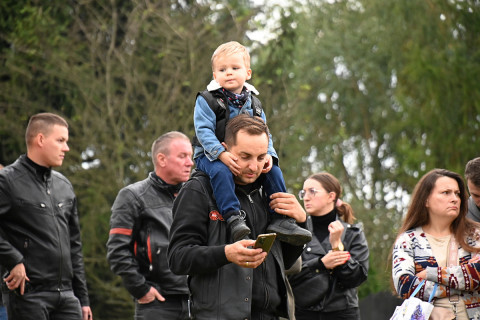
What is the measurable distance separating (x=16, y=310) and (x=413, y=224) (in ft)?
10.4

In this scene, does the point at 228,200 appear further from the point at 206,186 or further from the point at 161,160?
the point at 161,160

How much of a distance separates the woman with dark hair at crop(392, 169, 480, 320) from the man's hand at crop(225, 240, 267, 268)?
1795 mm

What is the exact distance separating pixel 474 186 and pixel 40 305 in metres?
3.56

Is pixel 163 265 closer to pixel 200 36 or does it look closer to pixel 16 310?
pixel 16 310

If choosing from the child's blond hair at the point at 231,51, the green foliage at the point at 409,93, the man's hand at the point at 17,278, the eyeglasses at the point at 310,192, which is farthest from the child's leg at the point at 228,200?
the green foliage at the point at 409,93

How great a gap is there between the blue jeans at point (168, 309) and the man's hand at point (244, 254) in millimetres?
2889

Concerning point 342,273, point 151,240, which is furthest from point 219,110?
point 342,273

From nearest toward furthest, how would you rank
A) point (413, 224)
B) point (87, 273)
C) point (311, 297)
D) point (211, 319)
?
point (211, 319), point (413, 224), point (311, 297), point (87, 273)

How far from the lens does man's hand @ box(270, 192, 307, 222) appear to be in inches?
180

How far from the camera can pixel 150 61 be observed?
1502 centimetres

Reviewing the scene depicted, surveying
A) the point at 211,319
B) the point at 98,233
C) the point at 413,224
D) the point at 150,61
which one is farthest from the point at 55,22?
the point at 211,319

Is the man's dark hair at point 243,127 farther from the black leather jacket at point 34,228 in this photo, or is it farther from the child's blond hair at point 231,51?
the black leather jacket at point 34,228

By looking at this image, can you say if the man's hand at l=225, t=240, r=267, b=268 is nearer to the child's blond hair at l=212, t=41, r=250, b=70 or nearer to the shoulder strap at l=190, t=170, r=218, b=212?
the shoulder strap at l=190, t=170, r=218, b=212

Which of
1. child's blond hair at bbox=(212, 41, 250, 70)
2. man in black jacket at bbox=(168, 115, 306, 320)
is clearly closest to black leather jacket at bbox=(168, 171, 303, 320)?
man in black jacket at bbox=(168, 115, 306, 320)
